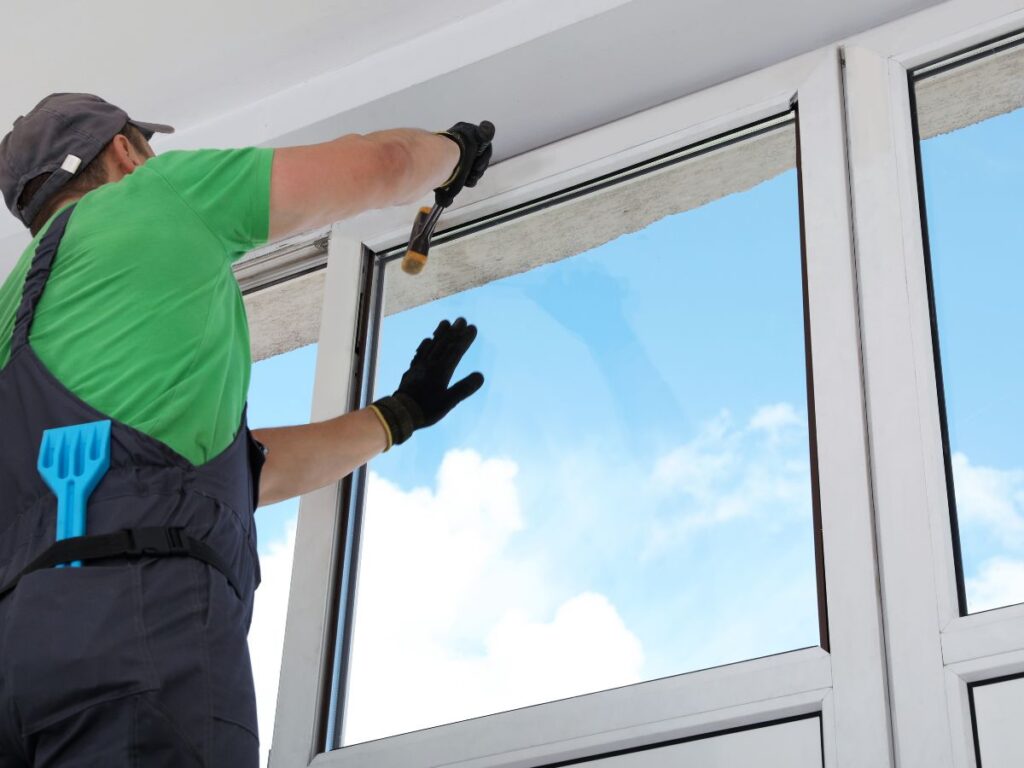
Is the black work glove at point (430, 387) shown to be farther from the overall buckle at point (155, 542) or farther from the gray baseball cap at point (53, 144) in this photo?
the overall buckle at point (155, 542)

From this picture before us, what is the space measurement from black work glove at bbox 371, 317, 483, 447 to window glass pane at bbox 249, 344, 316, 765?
0.25 m

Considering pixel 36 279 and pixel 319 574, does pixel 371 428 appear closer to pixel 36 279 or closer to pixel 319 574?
pixel 319 574

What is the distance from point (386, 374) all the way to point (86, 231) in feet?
2.52

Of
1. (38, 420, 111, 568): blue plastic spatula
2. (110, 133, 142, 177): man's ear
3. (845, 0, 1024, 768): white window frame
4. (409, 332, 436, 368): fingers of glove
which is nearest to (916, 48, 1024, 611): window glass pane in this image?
(845, 0, 1024, 768): white window frame

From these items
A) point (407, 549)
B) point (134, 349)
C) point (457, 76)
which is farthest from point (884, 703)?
point (457, 76)

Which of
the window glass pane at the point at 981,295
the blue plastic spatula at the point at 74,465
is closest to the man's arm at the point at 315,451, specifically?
the blue plastic spatula at the point at 74,465

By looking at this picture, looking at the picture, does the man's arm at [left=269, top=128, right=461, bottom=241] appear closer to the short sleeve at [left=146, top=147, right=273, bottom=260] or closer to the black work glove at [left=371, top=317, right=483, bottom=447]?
the short sleeve at [left=146, top=147, right=273, bottom=260]

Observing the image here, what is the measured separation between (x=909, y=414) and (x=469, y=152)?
86 centimetres

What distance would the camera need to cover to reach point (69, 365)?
1.61m

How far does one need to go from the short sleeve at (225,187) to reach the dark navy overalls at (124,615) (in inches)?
12.2

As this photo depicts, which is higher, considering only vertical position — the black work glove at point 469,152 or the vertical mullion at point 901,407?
the black work glove at point 469,152

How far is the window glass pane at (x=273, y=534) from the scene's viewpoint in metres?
2.23

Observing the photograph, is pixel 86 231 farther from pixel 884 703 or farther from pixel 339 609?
pixel 884 703

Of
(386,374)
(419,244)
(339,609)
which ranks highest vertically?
(419,244)
